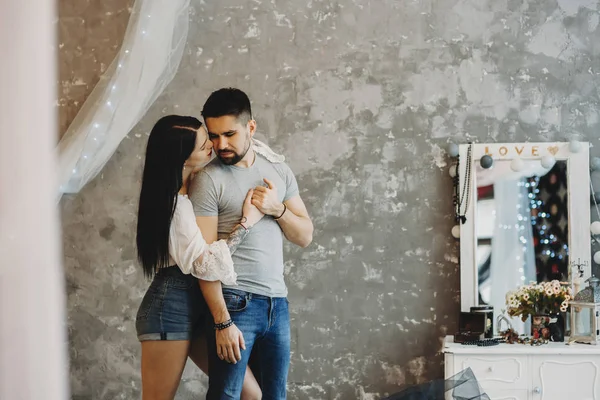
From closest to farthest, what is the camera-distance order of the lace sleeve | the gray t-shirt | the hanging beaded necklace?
the lace sleeve, the gray t-shirt, the hanging beaded necklace

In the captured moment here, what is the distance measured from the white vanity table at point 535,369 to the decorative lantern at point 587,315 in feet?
0.27

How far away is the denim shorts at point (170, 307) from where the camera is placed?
2.32 meters

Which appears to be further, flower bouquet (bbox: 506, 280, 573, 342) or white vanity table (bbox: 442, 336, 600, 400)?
flower bouquet (bbox: 506, 280, 573, 342)

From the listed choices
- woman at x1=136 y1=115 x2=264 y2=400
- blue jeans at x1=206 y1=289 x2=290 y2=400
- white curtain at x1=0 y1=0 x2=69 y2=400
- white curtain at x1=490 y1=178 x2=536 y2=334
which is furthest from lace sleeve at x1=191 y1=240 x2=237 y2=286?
white curtain at x1=490 y1=178 x2=536 y2=334

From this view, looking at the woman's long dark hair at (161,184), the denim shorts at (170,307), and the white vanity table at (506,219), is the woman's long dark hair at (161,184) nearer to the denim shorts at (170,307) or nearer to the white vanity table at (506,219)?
the denim shorts at (170,307)

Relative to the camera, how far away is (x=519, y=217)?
3857 mm

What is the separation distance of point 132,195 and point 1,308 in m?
3.67

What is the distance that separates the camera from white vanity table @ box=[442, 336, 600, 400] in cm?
341

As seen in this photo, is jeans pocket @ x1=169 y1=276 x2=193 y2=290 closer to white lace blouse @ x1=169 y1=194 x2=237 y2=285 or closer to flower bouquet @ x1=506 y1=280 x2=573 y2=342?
white lace blouse @ x1=169 y1=194 x2=237 y2=285

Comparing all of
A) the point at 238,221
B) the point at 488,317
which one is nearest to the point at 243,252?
the point at 238,221

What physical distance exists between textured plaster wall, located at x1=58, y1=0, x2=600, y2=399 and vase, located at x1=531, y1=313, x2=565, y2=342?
19.8 inches

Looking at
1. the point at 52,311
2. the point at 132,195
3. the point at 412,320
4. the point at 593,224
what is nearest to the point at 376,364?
the point at 412,320

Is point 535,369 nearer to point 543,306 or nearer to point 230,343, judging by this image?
point 543,306

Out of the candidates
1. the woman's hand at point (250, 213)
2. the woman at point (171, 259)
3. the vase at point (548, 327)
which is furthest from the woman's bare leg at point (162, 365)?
the vase at point (548, 327)
